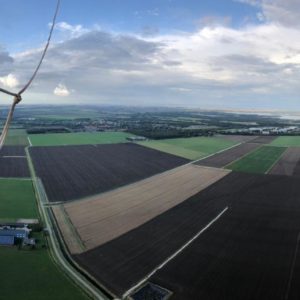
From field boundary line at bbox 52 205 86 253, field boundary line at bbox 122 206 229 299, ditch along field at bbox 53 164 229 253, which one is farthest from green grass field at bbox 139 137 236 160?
field boundary line at bbox 52 205 86 253

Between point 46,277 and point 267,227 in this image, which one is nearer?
Result: point 46,277

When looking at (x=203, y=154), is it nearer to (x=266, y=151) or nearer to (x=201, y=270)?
(x=266, y=151)

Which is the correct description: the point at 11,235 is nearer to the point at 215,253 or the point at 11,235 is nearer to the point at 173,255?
the point at 173,255

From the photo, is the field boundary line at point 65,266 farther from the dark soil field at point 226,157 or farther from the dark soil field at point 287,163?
the dark soil field at point 287,163

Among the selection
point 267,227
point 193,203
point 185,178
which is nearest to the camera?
point 267,227

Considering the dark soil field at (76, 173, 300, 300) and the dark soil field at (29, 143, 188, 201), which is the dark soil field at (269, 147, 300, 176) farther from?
the dark soil field at (76, 173, 300, 300)

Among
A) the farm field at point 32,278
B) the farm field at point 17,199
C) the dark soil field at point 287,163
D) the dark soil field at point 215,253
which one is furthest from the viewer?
the dark soil field at point 287,163

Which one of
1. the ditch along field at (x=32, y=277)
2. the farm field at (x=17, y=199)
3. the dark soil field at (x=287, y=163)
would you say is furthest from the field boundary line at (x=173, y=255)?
the dark soil field at (x=287, y=163)

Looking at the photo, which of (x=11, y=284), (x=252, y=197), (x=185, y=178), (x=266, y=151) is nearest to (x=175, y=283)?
(x=11, y=284)
